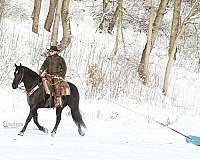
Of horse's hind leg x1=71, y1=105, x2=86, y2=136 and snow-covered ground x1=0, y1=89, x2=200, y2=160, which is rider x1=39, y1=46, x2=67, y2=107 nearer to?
horse's hind leg x1=71, y1=105, x2=86, y2=136

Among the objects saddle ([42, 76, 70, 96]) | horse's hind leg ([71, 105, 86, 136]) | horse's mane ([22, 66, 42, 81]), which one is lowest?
horse's hind leg ([71, 105, 86, 136])

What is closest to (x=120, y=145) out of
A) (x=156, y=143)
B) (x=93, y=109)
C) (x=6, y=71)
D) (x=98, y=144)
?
(x=98, y=144)

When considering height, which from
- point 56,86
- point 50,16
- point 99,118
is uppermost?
point 50,16

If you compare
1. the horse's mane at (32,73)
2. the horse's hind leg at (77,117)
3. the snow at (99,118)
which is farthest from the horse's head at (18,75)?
the horse's hind leg at (77,117)

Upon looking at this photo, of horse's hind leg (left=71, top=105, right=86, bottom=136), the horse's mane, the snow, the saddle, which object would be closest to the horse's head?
the horse's mane

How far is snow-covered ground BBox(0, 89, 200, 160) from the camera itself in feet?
28.4

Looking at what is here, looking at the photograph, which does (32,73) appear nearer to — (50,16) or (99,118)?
(99,118)

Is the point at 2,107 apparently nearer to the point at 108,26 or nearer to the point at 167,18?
the point at 108,26

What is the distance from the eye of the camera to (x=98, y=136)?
36.4ft

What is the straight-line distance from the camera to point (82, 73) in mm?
18766

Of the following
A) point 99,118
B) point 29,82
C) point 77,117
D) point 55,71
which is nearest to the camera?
point 29,82

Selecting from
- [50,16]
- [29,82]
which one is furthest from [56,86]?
[50,16]

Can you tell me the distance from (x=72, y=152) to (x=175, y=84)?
1633 centimetres

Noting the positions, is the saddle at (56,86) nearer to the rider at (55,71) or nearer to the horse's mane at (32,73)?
the rider at (55,71)
